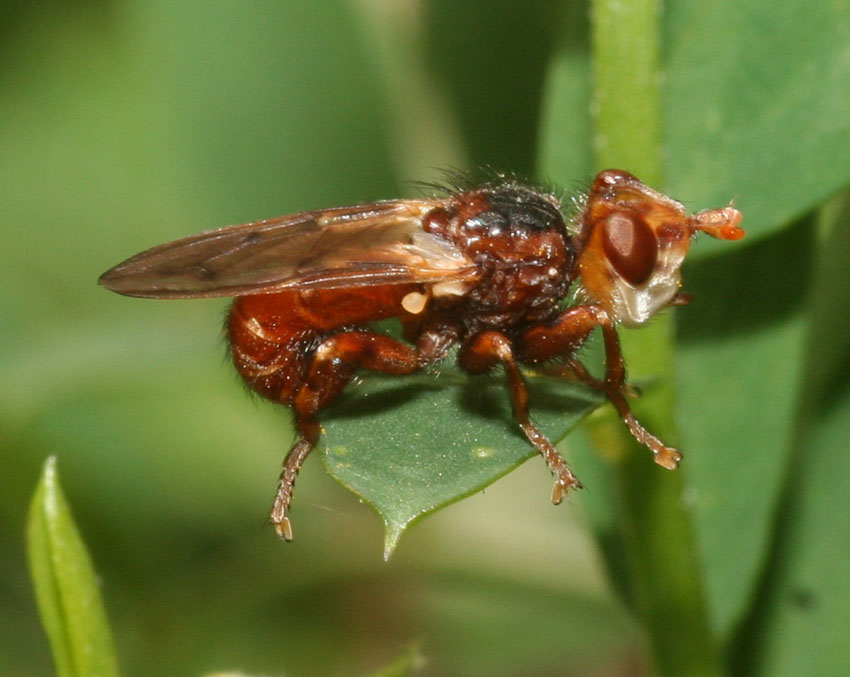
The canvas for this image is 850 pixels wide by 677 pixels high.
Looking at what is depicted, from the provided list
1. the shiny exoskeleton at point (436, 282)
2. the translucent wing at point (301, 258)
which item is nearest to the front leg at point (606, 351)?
the shiny exoskeleton at point (436, 282)

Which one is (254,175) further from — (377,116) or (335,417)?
(335,417)

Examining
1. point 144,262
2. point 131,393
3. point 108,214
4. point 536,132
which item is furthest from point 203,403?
point 144,262

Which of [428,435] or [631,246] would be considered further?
[631,246]

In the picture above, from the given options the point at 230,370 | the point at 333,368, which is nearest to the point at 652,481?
the point at 333,368

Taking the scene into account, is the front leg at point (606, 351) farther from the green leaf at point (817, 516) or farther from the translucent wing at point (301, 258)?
the green leaf at point (817, 516)

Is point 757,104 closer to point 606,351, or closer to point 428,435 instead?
point 606,351

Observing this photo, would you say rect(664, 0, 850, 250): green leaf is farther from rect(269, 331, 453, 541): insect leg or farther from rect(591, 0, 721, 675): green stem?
rect(269, 331, 453, 541): insect leg
